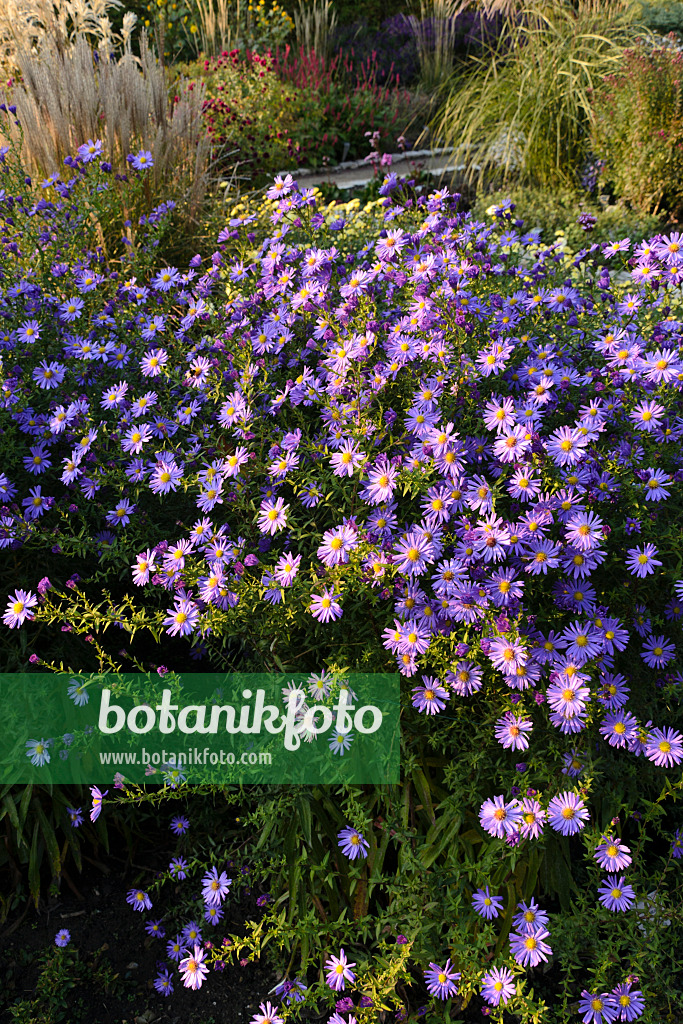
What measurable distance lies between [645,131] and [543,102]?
0.99 meters

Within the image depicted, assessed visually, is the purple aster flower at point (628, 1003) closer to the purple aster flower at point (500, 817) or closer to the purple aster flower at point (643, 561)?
the purple aster flower at point (500, 817)

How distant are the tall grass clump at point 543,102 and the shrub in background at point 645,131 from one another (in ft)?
0.85

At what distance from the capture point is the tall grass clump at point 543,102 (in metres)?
6.02

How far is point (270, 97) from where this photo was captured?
7426 millimetres

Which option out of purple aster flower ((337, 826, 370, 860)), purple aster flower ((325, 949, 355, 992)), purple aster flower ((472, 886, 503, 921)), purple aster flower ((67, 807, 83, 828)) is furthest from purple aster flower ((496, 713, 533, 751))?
purple aster flower ((67, 807, 83, 828))

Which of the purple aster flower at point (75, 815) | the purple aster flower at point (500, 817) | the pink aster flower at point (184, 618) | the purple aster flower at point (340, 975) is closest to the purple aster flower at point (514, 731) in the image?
the purple aster flower at point (500, 817)

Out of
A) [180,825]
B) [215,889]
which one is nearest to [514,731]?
[215,889]

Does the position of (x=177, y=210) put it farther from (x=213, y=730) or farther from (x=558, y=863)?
(x=558, y=863)

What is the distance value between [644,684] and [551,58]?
6.05 meters

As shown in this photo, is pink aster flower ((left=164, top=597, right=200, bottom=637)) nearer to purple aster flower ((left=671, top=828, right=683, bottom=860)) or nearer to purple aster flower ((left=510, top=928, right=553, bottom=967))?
purple aster flower ((left=510, top=928, right=553, bottom=967))

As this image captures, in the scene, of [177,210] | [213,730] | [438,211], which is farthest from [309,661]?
[177,210]

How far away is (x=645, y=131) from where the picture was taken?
532 cm

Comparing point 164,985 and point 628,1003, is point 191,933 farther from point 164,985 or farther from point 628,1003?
point 628,1003

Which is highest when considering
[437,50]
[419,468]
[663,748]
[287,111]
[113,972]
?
[437,50]
